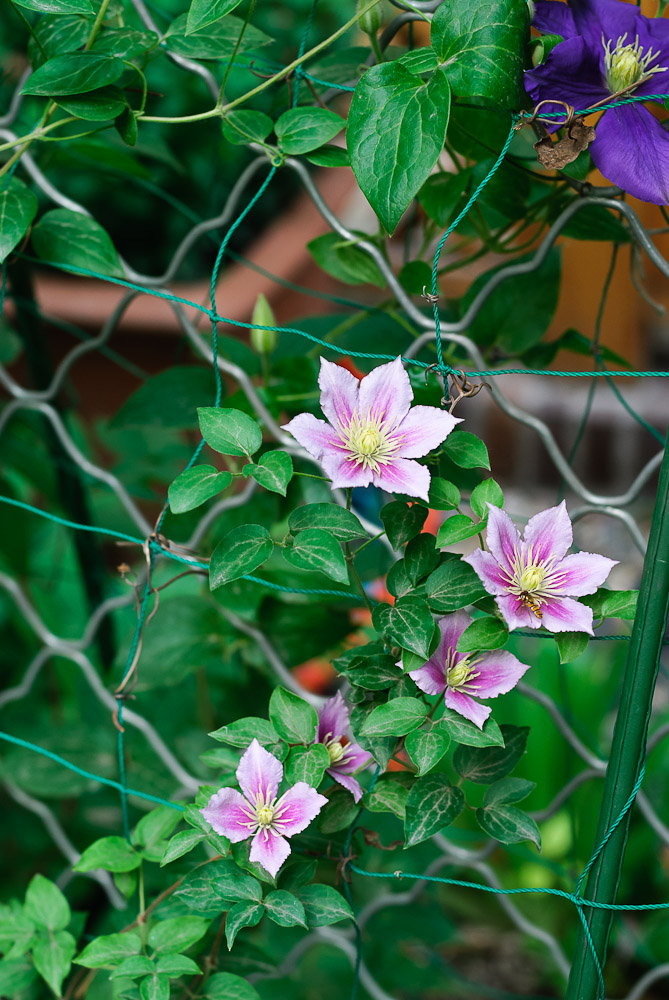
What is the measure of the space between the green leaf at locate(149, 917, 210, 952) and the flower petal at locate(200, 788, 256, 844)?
9cm

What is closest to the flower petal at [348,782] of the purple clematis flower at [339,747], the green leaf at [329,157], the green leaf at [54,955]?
the purple clematis flower at [339,747]

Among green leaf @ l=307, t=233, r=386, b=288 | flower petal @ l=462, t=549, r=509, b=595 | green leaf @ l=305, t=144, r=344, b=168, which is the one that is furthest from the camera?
green leaf @ l=307, t=233, r=386, b=288

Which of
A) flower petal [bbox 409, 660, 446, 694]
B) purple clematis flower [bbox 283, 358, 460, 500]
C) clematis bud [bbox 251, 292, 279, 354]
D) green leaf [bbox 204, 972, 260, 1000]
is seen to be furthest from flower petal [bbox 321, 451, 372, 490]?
green leaf [bbox 204, 972, 260, 1000]

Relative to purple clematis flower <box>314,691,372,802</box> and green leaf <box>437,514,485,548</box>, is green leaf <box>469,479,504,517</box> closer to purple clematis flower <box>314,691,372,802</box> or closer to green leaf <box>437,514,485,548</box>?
green leaf <box>437,514,485,548</box>

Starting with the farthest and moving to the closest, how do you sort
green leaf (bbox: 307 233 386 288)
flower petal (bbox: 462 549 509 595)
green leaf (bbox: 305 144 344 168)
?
green leaf (bbox: 307 233 386 288)
green leaf (bbox: 305 144 344 168)
flower petal (bbox: 462 549 509 595)

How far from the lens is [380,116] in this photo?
1.39 feet

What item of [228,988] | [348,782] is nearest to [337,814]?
[348,782]

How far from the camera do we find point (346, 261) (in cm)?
62

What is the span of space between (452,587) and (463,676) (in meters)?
0.05

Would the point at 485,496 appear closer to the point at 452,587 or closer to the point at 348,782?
the point at 452,587

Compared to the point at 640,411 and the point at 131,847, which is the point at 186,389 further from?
the point at 640,411

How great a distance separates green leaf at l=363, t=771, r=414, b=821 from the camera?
0.48 metres

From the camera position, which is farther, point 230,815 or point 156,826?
point 156,826

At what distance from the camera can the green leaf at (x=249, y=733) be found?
0.47m
